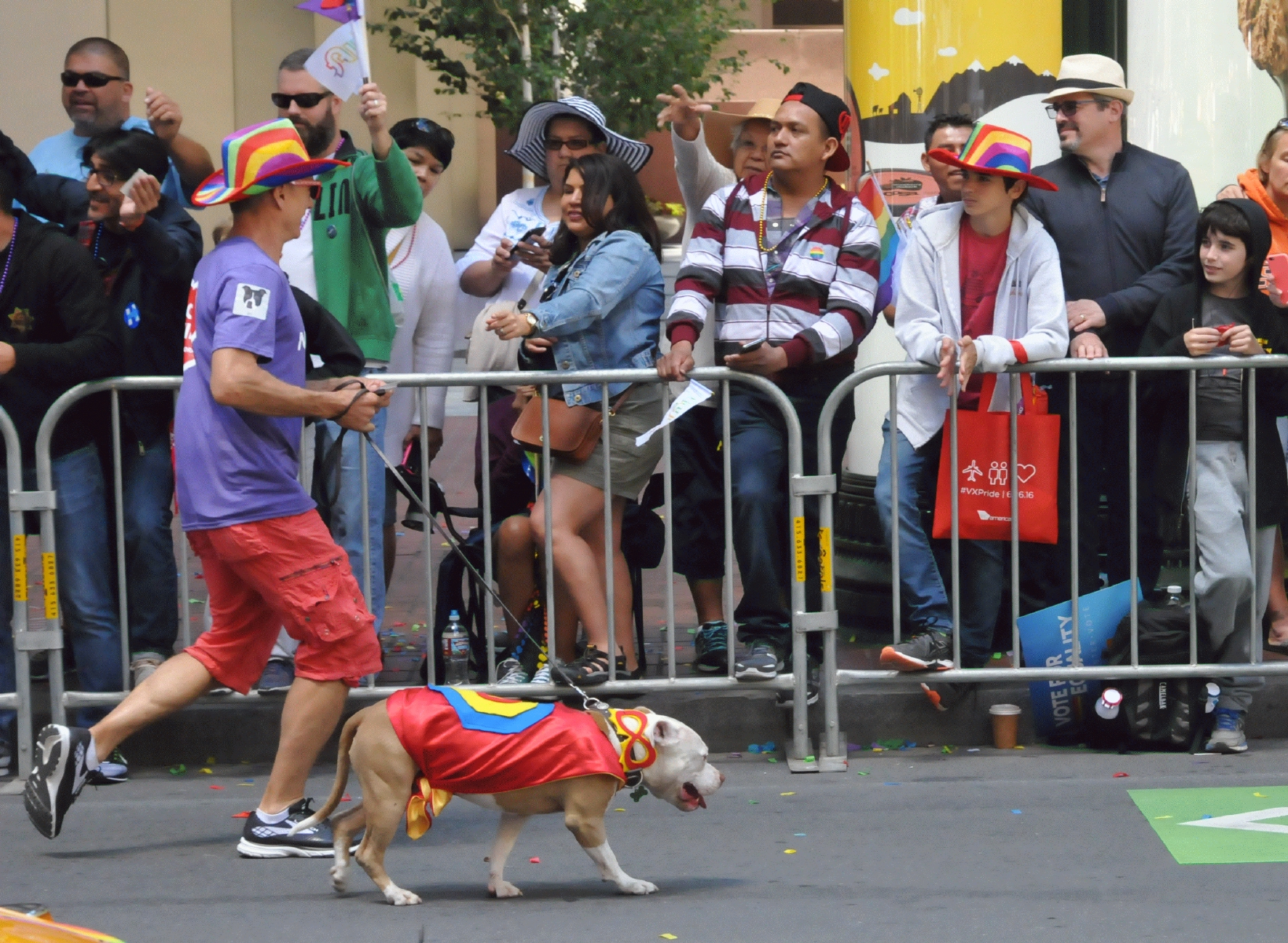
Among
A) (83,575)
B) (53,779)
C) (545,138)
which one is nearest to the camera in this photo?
(53,779)

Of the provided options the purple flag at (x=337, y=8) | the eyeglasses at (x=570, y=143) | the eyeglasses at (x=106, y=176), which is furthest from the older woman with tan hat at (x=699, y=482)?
the eyeglasses at (x=106, y=176)

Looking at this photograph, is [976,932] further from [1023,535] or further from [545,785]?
[1023,535]

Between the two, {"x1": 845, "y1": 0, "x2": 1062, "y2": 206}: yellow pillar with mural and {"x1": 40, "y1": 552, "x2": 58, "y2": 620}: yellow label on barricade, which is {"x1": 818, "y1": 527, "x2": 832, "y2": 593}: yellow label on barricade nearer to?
{"x1": 845, "y1": 0, "x2": 1062, "y2": 206}: yellow pillar with mural

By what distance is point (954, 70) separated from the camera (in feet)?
24.3

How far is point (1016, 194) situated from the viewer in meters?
6.21

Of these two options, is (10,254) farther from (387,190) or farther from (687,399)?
(687,399)

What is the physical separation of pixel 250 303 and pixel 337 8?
156 cm

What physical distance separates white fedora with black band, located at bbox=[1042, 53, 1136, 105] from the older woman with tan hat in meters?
1.22

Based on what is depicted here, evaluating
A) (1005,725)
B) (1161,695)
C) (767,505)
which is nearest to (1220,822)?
(1161,695)

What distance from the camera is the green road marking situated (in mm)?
4977

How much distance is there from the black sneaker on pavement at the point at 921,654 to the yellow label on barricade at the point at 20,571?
9.62ft

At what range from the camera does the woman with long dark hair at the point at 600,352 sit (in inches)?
239

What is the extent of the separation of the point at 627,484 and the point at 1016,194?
1750mm

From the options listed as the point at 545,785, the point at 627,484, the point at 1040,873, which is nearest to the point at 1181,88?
the point at 627,484
